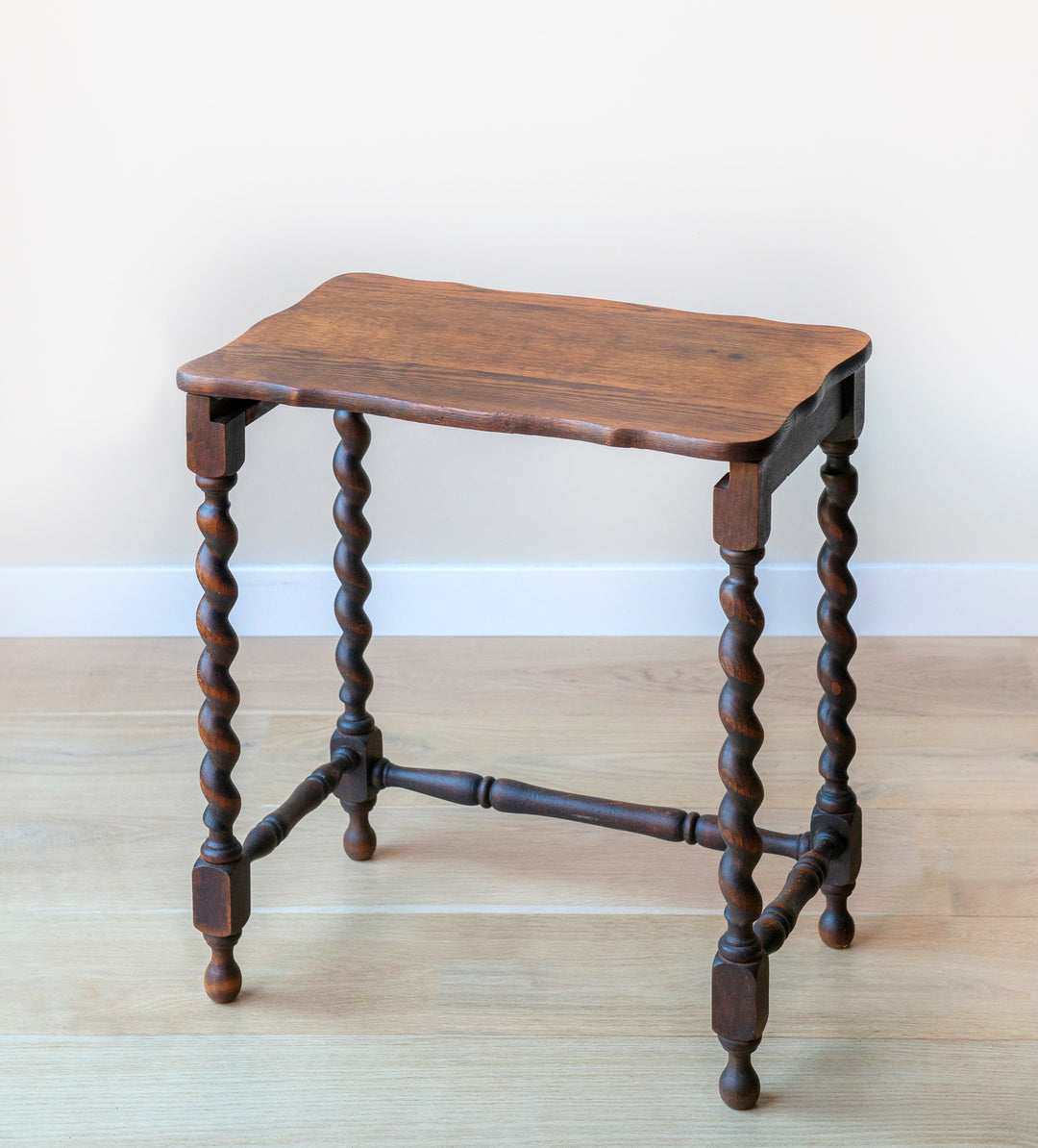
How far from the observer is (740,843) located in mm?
1314

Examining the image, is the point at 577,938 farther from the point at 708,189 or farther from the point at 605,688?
the point at 708,189

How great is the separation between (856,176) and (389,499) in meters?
0.84

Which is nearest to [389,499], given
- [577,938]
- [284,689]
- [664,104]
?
[284,689]

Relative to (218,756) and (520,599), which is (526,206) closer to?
(520,599)

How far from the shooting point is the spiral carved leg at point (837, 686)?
147 centimetres

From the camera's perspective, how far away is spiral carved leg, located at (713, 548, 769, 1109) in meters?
1.26

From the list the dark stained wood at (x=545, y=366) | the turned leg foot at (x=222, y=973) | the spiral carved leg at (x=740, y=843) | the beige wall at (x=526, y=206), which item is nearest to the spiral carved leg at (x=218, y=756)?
the turned leg foot at (x=222, y=973)

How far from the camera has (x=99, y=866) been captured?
1759mm

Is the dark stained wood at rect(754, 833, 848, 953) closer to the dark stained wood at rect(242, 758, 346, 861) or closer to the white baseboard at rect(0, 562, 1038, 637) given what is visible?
the dark stained wood at rect(242, 758, 346, 861)

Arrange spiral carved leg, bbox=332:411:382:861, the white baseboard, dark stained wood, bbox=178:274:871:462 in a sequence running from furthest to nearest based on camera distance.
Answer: the white baseboard
spiral carved leg, bbox=332:411:382:861
dark stained wood, bbox=178:274:871:462

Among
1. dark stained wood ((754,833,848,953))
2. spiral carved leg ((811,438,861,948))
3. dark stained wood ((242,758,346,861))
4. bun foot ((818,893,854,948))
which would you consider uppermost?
spiral carved leg ((811,438,861,948))

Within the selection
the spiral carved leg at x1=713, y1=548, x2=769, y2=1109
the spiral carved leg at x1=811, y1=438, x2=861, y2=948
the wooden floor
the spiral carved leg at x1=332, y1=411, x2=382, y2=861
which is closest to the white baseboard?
the wooden floor

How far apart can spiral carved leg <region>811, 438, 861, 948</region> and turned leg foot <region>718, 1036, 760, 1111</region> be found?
265 millimetres

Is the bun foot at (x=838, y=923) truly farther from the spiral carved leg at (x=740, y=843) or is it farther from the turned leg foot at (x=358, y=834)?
the turned leg foot at (x=358, y=834)
